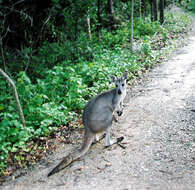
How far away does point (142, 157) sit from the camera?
209 inches

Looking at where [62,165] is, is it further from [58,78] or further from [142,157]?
[58,78]

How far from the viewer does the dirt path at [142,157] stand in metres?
4.60

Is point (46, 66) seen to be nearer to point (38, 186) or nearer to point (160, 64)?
point (160, 64)

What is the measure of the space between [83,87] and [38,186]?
3.86m

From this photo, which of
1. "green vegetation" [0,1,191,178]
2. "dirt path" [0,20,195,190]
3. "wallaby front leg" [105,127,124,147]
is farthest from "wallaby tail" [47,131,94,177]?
"green vegetation" [0,1,191,178]

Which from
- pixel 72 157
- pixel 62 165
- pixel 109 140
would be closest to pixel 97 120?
pixel 109 140

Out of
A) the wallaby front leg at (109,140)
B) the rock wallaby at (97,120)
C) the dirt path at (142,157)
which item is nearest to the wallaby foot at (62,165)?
the rock wallaby at (97,120)

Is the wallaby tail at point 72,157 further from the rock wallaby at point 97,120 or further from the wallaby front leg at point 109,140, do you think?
the wallaby front leg at point 109,140

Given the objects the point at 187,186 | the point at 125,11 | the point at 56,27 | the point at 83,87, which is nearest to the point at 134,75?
the point at 83,87

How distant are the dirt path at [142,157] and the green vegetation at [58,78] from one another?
90cm

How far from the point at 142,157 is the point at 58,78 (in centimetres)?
427

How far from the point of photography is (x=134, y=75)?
10578mm

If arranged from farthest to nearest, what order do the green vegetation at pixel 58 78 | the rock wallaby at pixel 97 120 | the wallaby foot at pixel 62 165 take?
the green vegetation at pixel 58 78, the rock wallaby at pixel 97 120, the wallaby foot at pixel 62 165

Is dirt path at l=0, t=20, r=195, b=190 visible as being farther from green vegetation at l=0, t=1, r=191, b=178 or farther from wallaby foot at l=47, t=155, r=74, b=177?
green vegetation at l=0, t=1, r=191, b=178
